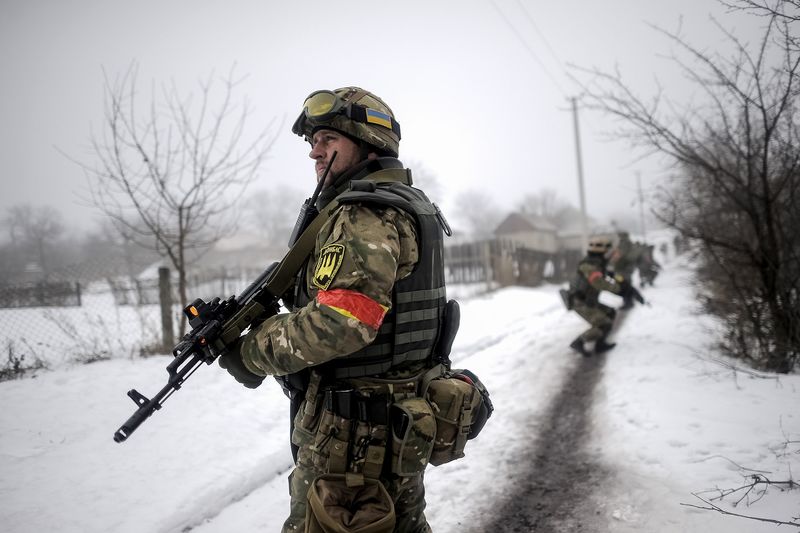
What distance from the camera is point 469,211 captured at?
8200 centimetres

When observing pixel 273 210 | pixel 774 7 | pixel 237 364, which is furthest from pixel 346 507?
pixel 273 210

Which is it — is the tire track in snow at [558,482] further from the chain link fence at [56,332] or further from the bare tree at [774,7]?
the chain link fence at [56,332]

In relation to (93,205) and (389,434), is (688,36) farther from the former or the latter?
(93,205)

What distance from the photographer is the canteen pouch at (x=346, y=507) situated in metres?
1.38

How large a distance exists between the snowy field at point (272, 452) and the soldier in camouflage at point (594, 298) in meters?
1.08

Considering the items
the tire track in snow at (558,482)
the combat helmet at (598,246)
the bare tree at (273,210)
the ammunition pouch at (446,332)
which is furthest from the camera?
the bare tree at (273,210)

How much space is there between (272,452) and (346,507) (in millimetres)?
2245

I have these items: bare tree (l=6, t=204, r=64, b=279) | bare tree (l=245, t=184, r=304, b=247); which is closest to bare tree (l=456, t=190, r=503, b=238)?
bare tree (l=245, t=184, r=304, b=247)

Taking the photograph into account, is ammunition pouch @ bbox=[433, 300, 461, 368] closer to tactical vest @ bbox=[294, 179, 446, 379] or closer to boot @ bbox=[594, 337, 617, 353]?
tactical vest @ bbox=[294, 179, 446, 379]

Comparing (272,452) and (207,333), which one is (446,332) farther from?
(272,452)

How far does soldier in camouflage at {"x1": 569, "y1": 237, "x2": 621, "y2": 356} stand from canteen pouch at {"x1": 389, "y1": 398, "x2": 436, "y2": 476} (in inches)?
208

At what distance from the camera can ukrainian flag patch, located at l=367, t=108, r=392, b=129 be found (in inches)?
72.2

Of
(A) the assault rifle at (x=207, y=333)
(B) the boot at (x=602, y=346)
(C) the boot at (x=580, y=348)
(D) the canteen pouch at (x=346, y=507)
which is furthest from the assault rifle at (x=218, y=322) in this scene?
(B) the boot at (x=602, y=346)

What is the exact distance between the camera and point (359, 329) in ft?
4.44
